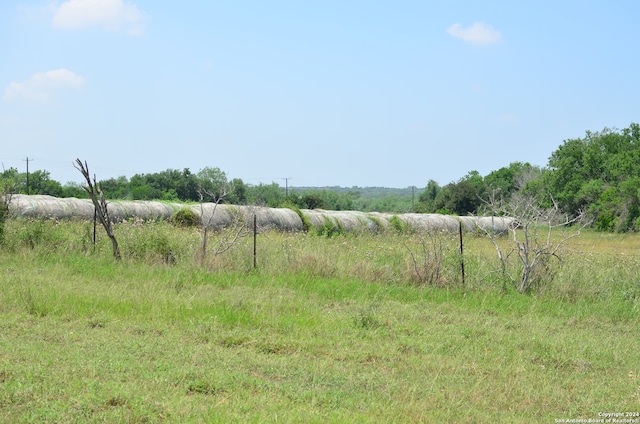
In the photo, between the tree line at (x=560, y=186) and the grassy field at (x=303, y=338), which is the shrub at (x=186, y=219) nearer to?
the tree line at (x=560, y=186)

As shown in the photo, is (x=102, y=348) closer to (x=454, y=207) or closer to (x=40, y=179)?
(x=454, y=207)

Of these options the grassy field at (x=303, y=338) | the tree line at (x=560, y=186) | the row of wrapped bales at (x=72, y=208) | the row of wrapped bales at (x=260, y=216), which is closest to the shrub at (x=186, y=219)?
the row of wrapped bales at (x=260, y=216)

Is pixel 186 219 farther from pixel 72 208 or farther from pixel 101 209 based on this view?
pixel 101 209

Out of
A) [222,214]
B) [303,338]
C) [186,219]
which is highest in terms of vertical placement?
[222,214]

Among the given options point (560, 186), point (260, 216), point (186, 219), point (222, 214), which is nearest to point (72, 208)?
point (186, 219)

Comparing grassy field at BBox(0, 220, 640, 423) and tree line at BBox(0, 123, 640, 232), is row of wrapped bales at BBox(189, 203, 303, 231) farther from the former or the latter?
grassy field at BBox(0, 220, 640, 423)

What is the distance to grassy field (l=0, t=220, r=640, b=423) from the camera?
563cm

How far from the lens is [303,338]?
8.10 meters

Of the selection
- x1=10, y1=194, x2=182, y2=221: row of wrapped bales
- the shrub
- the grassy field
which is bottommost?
the grassy field

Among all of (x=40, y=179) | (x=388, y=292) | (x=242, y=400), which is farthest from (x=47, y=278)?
(x=40, y=179)

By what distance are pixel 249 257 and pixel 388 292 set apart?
3593 mm

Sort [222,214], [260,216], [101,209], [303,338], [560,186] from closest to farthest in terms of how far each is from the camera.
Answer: [303,338]
[101,209]
[222,214]
[260,216]
[560,186]

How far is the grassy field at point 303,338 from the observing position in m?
5.63

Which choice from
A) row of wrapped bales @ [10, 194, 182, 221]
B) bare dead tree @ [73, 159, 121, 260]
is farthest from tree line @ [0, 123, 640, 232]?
bare dead tree @ [73, 159, 121, 260]
